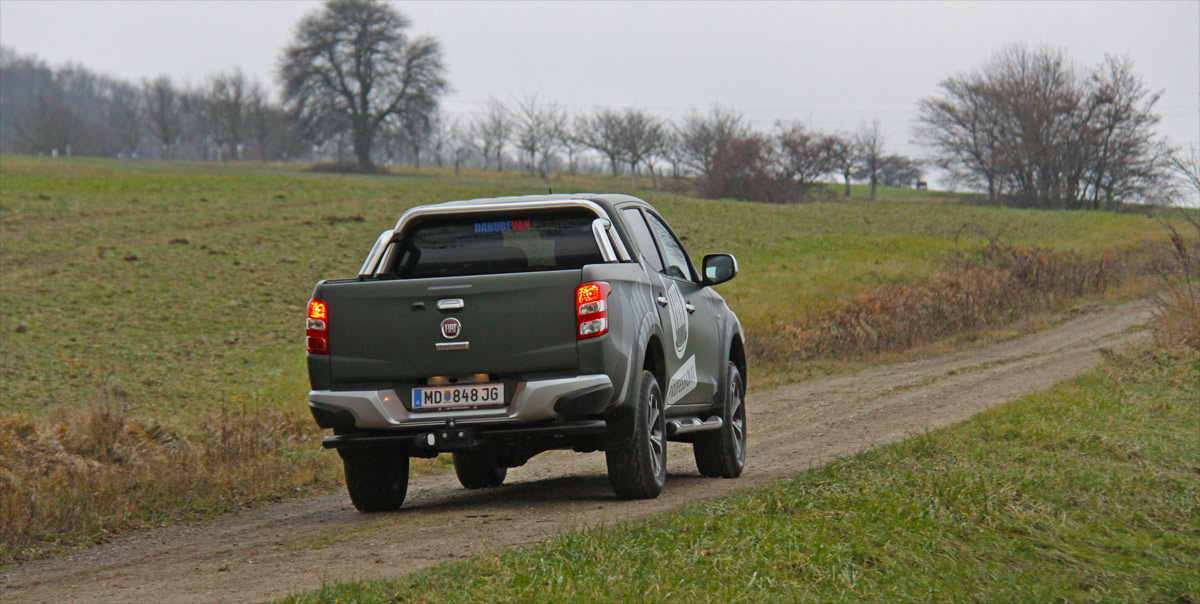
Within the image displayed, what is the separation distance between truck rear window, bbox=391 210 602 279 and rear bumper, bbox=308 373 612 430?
108cm

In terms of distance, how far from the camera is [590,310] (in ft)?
21.5

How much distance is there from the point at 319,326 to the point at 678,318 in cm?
259

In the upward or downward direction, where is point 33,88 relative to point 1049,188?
upward

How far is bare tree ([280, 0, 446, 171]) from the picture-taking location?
67.2 m

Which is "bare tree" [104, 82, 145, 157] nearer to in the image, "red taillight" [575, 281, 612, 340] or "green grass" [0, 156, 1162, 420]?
"green grass" [0, 156, 1162, 420]

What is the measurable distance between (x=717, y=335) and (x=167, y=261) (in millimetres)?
22045

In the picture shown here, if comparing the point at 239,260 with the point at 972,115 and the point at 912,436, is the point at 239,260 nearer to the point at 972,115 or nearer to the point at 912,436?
the point at 912,436

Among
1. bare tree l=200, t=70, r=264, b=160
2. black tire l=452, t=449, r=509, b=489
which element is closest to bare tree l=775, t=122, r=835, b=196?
bare tree l=200, t=70, r=264, b=160

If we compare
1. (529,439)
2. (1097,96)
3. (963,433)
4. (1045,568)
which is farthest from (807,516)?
(1097,96)

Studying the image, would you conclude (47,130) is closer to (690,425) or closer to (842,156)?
(842,156)

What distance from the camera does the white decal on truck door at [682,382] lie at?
7798 mm

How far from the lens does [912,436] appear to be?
9.45m

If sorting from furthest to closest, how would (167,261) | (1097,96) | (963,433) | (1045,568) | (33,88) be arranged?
(33,88)
(1097,96)
(167,261)
(963,433)
(1045,568)

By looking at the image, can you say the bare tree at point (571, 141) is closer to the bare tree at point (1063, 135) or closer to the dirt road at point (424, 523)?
the bare tree at point (1063, 135)
